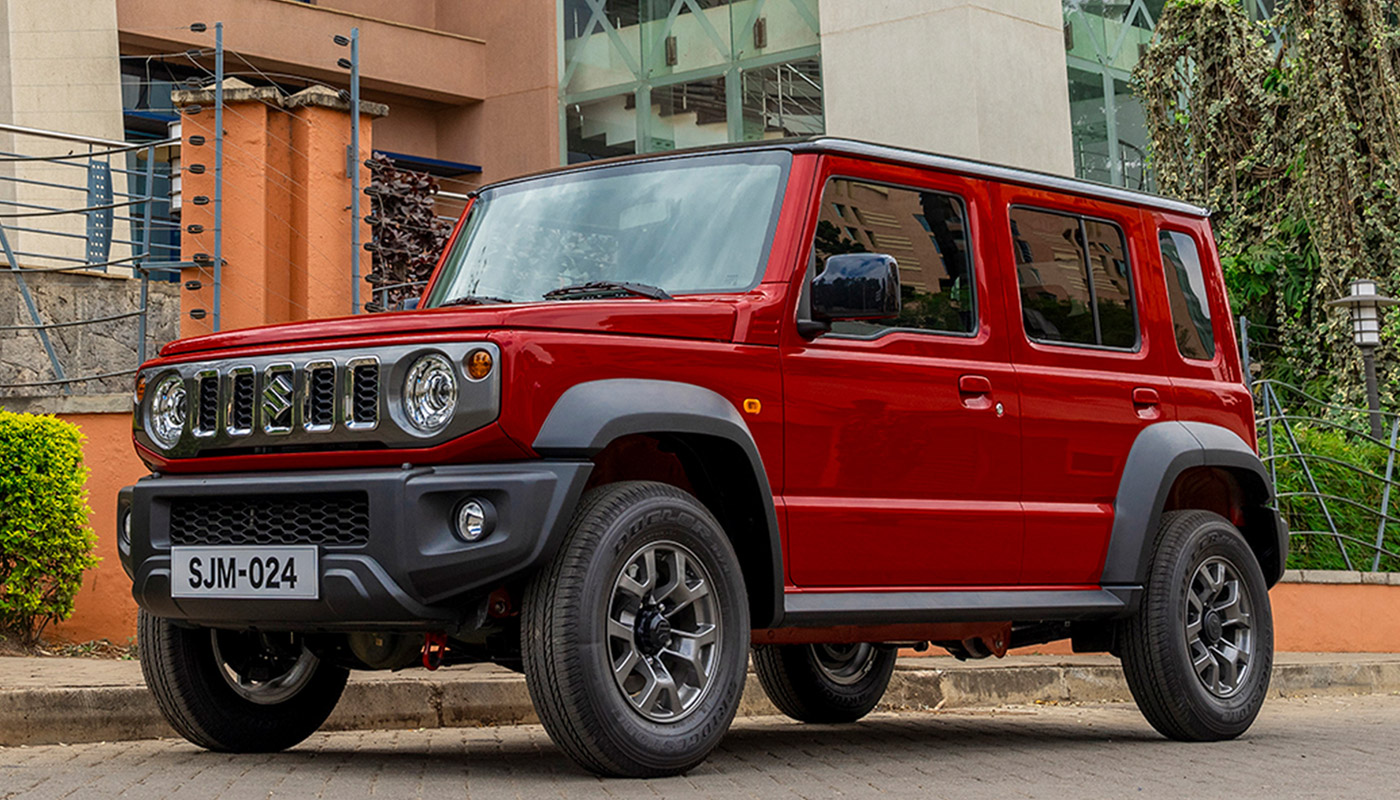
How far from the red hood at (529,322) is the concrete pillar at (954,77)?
484 inches

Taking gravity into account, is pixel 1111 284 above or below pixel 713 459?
above

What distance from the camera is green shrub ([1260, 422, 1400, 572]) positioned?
45.7 ft

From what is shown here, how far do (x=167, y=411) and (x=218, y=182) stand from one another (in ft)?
16.8

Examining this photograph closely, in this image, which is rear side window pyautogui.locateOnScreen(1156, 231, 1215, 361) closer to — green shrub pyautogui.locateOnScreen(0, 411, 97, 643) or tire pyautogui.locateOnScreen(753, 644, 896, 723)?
tire pyautogui.locateOnScreen(753, 644, 896, 723)

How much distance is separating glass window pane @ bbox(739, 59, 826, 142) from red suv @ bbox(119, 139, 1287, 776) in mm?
11594

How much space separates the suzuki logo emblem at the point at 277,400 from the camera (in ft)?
17.7

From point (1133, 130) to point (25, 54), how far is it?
12138 mm

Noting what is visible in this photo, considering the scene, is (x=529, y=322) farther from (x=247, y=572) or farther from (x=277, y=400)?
(x=247, y=572)

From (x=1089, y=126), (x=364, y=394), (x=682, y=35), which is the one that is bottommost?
(x=364, y=394)

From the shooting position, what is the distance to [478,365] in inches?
200

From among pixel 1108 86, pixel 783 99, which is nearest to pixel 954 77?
pixel 783 99

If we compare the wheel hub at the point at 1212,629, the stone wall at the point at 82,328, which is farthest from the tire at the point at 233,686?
the stone wall at the point at 82,328

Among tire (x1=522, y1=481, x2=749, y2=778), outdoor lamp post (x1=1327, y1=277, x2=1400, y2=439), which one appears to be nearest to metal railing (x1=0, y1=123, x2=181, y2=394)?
tire (x1=522, y1=481, x2=749, y2=778)

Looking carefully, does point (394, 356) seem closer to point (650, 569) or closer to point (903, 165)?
point (650, 569)
